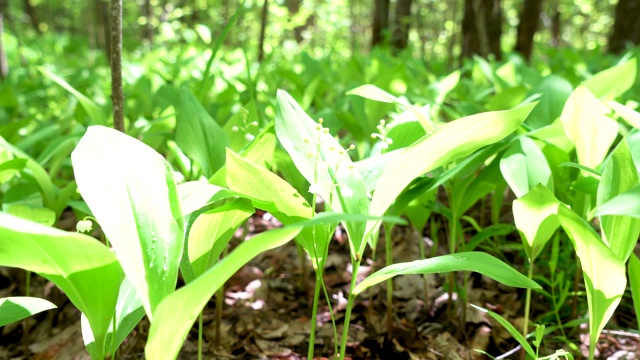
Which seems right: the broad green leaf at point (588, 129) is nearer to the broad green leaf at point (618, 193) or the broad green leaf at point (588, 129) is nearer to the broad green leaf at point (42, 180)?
the broad green leaf at point (618, 193)

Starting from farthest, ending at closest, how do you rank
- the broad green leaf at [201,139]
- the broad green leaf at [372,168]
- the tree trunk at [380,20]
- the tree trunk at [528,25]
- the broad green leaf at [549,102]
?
the tree trunk at [380,20], the tree trunk at [528,25], the broad green leaf at [549,102], the broad green leaf at [201,139], the broad green leaf at [372,168]

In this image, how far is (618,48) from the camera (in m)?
7.23

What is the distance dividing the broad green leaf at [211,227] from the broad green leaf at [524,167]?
673 millimetres

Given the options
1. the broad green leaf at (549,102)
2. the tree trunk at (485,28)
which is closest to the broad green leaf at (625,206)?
the broad green leaf at (549,102)

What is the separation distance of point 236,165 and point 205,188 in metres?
0.10

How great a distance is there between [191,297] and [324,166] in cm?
37

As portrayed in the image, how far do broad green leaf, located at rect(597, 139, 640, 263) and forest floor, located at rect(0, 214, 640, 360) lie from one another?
1.85 ft

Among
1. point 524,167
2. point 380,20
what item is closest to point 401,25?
point 380,20

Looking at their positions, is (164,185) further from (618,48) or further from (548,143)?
(618,48)

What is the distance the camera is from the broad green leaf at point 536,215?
1144 millimetres

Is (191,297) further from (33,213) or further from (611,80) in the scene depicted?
(611,80)

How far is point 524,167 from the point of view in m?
1.42

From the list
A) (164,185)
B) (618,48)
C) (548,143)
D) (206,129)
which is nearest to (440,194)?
(548,143)

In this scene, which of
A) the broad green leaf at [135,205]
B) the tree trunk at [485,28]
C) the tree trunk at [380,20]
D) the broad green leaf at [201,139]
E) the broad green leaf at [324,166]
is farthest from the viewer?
the tree trunk at [380,20]
